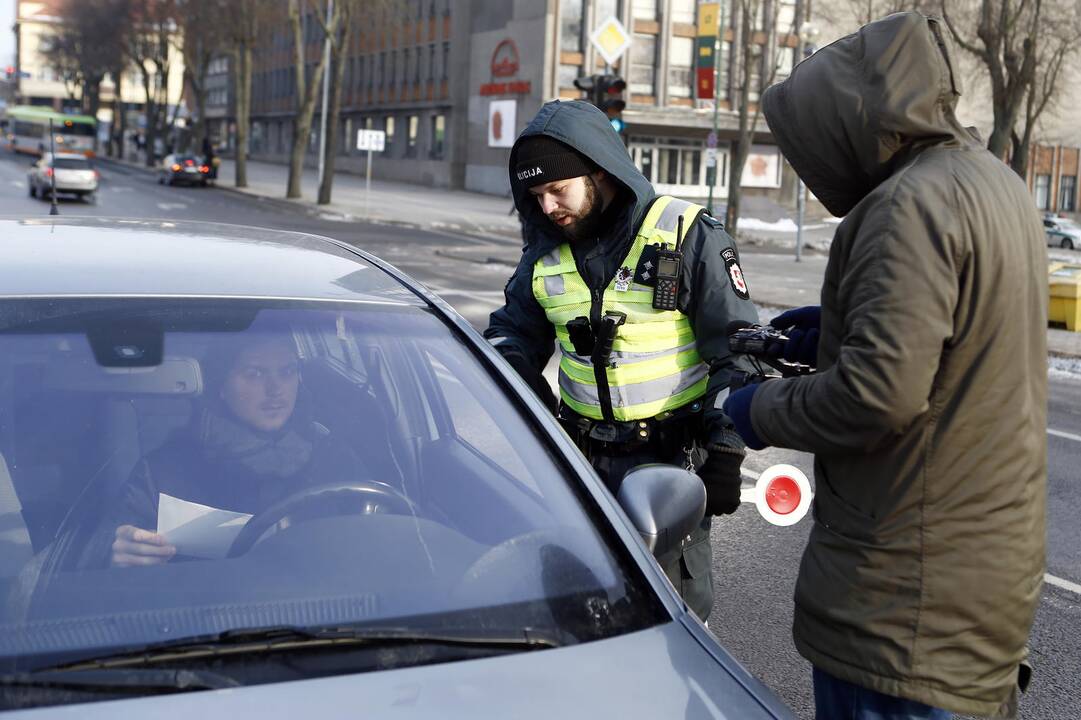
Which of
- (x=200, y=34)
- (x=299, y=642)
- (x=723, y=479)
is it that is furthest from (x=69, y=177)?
(x=299, y=642)

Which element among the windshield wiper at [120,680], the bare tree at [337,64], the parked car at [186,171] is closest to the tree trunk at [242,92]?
the parked car at [186,171]

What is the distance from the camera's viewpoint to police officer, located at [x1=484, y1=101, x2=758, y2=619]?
3.27 meters

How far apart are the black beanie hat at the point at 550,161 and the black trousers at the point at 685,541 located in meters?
0.70

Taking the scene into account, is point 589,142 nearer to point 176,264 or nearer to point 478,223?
point 176,264

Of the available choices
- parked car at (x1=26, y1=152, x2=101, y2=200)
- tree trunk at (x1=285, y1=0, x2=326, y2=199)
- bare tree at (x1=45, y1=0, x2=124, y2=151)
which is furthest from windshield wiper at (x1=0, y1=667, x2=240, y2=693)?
bare tree at (x1=45, y1=0, x2=124, y2=151)

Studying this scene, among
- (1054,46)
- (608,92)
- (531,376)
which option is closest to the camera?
(531,376)

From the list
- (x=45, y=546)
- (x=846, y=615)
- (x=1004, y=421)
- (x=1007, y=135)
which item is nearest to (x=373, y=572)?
(x=45, y=546)

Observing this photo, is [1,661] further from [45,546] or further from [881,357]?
[881,357]

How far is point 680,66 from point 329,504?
57.8 meters

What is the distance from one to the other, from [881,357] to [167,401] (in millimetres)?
1348

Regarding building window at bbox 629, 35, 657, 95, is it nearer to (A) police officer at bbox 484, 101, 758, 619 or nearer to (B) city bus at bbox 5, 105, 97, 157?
(B) city bus at bbox 5, 105, 97, 157

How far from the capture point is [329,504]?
2.43 meters

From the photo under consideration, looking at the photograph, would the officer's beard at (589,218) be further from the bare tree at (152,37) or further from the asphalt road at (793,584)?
the bare tree at (152,37)

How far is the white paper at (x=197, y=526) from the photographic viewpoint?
234cm
